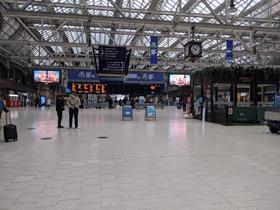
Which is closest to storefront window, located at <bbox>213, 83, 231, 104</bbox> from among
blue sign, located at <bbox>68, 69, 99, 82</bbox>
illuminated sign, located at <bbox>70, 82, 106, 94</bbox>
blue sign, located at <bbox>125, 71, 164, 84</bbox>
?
blue sign, located at <bbox>125, 71, 164, 84</bbox>

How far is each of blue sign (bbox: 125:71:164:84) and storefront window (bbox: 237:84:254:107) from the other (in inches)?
467

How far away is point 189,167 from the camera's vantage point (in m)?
5.39

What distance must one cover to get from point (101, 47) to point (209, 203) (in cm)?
1431

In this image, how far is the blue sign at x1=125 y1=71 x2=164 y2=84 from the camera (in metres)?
26.7

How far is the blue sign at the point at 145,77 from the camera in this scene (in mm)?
26734

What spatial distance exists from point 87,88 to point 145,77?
5844 mm

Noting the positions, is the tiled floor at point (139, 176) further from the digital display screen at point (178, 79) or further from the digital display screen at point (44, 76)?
the digital display screen at point (178, 79)

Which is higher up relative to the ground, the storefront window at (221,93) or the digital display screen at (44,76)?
the digital display screen at (44,76)

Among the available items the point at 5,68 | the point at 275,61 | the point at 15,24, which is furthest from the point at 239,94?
the point at 5,68

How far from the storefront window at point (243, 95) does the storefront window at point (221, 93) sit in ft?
1.99

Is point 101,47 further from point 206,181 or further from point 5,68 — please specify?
point 5,68

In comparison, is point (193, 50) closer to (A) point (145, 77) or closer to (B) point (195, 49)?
(B) point (195, 49)

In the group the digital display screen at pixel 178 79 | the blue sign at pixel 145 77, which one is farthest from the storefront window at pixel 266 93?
the digital display screen at pixel 178 79

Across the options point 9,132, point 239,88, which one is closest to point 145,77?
point 239,88
